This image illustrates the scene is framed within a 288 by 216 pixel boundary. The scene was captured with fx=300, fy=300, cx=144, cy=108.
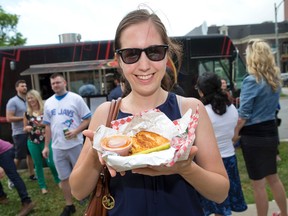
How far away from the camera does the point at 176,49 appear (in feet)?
5.79

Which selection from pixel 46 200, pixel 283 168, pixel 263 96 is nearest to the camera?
pixel 263 96

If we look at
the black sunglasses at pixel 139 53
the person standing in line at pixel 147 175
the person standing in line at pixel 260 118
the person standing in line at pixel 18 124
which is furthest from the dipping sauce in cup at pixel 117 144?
the person standing in line at pixel 18 124

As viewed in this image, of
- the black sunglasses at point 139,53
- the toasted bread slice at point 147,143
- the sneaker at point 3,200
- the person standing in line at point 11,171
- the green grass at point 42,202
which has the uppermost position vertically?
the black sunglasses at point 139,53

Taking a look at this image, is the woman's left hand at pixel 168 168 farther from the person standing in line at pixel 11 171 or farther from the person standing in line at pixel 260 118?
the person standing in line at pixel 11 171

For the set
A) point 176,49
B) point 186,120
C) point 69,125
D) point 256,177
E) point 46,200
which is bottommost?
point 46,200

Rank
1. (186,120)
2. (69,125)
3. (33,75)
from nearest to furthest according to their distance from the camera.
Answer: (186,120)
(69,125)
(33,75)

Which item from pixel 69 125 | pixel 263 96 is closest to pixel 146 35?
pixel 263 96

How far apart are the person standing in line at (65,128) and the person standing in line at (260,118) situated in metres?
2.33

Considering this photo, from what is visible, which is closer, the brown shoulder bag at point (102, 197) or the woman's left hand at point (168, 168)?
the woman's left hand at point (168, 168)

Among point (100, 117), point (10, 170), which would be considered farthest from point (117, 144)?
point (10, 170)

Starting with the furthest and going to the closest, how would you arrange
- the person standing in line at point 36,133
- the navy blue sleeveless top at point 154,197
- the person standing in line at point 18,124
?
the person standing in line at point 18,124
the person standing in line at point 36,133
the navy blue sleeveless top at point 154,197

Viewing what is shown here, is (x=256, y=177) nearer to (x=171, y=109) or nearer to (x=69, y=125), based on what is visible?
(x=171, y=109)

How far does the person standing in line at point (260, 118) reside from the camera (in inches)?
126

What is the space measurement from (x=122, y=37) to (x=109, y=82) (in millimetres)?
6383
